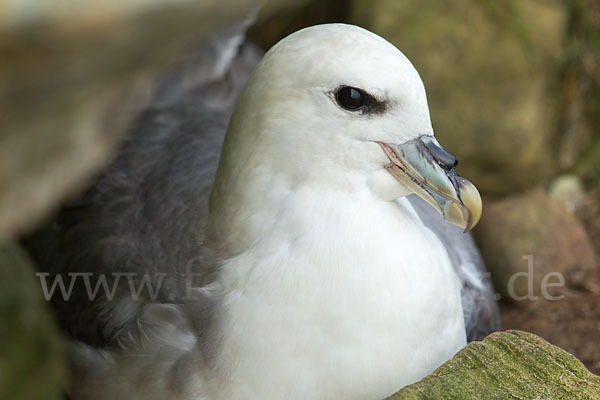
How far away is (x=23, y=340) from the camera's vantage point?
5.07ft

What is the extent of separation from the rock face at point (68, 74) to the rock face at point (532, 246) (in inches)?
114

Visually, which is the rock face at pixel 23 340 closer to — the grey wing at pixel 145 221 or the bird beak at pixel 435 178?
the grey wing at pixel 145 221

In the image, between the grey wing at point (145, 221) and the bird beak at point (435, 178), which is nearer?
the bird beak at point (435, 178)

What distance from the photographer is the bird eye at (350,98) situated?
2.17 meters

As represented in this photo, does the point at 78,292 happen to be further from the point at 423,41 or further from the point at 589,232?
the point at 589,232

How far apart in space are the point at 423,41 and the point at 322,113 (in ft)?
6.12

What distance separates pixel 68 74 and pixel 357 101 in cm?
127

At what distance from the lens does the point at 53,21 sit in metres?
0.93

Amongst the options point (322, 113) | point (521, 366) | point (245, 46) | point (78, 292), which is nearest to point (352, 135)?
point (322, 113)

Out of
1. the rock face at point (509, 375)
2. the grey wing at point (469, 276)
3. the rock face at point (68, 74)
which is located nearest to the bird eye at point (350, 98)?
the rock face at point (509, 375)

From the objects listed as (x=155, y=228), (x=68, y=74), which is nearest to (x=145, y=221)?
(x=155, y=228)

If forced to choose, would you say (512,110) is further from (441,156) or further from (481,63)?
(441,156)

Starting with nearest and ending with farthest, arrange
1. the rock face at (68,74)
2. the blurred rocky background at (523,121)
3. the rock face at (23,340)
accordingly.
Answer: the rock face at (68,74) < the rock face at (23,340) < the blurred rocky background at (523,121)

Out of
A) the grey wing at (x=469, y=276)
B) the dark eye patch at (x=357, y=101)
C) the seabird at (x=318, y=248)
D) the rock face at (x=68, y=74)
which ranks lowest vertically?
the grey wing at (x=469, y=276)
